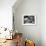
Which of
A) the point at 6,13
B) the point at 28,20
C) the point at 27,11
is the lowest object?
the point at 28,20

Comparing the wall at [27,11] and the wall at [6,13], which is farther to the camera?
the wall at [27,11]

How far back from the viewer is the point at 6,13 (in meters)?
4.10

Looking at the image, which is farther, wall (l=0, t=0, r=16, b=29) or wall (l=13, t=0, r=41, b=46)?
wall (l=13, t=0, r=41, b=46)

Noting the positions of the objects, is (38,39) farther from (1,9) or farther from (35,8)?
(1,9)

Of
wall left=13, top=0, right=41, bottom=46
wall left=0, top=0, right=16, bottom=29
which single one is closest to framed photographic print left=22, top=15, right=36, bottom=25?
wall left=13, top=0, right=41, bottom=46

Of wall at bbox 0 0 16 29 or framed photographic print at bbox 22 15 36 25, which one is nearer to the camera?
wall at bbox 0 0 16 29

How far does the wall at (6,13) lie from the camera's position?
4.06m

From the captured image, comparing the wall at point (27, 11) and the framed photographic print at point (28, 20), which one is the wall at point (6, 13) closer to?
the wall at point (27, 11)

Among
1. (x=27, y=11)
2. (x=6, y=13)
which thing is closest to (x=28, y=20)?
(x=27, y=11)

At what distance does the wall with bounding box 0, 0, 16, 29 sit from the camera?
4062 mm

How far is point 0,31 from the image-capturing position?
386 centimetres

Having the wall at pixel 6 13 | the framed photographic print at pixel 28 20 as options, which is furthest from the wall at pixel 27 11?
the wall at pixel 6 13

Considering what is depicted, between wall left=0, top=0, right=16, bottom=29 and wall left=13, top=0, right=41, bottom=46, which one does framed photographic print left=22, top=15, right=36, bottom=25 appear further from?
wall left=0, top=0, right=16, bottom=29

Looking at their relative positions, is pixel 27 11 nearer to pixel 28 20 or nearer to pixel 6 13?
pixel 28 20
